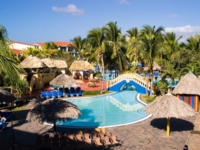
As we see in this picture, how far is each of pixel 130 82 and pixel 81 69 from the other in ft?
38.5

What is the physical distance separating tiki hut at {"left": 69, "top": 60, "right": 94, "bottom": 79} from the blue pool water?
11.5 m

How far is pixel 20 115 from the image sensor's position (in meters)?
14.7

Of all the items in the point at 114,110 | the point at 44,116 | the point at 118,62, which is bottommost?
the point at 114,110

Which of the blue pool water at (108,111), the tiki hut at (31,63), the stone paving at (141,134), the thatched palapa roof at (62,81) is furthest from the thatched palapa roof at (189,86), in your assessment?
the tiki hut at (31,63)

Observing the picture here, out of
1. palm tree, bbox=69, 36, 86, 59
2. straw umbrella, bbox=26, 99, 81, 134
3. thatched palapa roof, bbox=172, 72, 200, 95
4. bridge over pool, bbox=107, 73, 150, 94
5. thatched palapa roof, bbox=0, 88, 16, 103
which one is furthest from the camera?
palm tree, bbox=69, 36, 86, 59

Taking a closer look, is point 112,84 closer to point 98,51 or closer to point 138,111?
point 98,51

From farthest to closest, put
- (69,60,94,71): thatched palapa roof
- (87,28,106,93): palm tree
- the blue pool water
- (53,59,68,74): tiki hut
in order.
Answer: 1. (53,59,68,74): tiki hut
2. (69,60,94,71): thatched palapa roof
3. (87,28,106,93): palm tree
4. the blue pool water

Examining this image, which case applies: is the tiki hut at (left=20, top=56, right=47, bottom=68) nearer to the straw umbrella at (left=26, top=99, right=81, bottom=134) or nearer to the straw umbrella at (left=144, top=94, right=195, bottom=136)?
the straw umbrella at (left=26, top=99, right=81, bottom=134)

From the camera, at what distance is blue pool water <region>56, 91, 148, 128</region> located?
45.4 ft

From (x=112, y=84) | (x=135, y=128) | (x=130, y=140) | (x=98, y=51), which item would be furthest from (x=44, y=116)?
(x=112, y=84)

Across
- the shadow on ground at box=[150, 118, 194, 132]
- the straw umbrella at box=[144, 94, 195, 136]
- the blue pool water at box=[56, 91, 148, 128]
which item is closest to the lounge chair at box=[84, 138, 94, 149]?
the straw umbrella at box=[144, 94, 195, 136]

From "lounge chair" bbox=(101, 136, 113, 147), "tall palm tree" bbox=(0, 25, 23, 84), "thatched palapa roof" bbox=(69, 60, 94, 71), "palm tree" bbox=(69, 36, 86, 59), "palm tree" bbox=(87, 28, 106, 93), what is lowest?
"lounge chair" bbox=(101, 136, 113, 147)

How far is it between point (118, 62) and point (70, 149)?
23684mm

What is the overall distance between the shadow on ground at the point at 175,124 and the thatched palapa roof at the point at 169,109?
1948 mm
